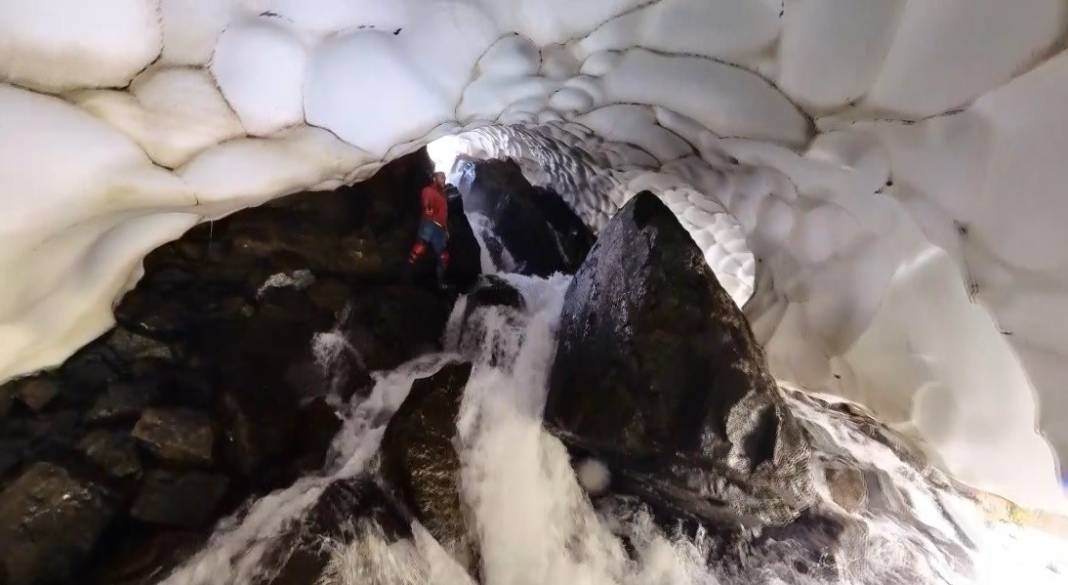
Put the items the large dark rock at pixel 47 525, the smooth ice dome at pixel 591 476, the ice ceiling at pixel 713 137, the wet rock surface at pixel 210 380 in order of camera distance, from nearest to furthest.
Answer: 1. the ice ceiling at pixel 713 137
2. the large dark rock at pixel 47 525
3. the wet rock surface at pixel 210 380
4. the smooth ice dome at pixel 591 476

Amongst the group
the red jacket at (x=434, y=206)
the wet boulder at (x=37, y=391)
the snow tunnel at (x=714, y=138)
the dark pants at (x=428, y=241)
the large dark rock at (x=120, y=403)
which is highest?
the snow tunnel at (x=714, y=138)

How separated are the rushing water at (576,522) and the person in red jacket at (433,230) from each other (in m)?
0.85

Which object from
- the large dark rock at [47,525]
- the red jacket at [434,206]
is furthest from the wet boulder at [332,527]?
the red jacket at [434,206]

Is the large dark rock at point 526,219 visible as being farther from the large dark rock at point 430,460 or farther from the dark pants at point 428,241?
the large dark rock at point 430,460

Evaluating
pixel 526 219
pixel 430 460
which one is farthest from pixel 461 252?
pixel 430 460

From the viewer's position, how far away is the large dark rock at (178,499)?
106 inches

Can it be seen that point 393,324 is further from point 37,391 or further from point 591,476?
point 37,391

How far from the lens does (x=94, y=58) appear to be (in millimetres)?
1789

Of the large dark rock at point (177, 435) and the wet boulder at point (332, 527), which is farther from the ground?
the large dark rock at point (177, 435)

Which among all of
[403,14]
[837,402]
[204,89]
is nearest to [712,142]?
[403,14]

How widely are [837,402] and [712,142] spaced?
1.50m

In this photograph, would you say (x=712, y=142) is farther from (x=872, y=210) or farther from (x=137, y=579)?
(x=137, y=579)

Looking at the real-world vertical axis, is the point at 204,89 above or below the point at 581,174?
above

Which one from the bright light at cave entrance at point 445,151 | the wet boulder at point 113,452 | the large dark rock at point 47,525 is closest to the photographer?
the large dark rock at point 47,525
